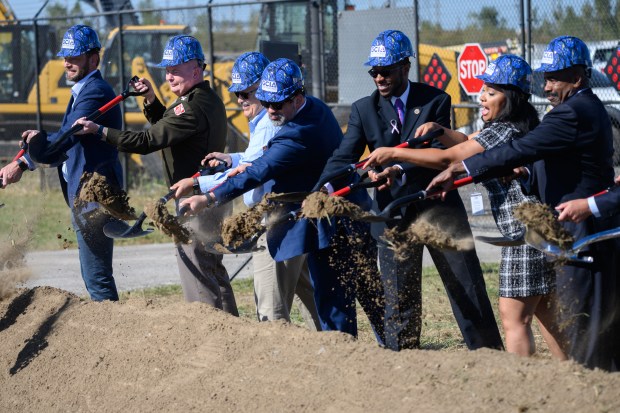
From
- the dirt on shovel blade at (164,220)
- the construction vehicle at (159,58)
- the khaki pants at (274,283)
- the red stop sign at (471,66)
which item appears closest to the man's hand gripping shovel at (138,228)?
the dirt on shovel blade at (164,220)

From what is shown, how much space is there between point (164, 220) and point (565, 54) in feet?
9.13

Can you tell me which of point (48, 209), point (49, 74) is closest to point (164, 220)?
point (48, 209)

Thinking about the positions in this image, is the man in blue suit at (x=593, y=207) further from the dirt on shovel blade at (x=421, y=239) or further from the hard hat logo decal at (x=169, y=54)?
the hard hat logo decal at (x=169, y=54)

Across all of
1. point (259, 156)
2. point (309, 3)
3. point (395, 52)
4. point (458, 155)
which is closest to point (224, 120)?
point (259, 156)

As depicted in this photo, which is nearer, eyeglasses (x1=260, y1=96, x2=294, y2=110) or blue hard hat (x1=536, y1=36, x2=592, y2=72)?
blue hard hat (x1=536, y1=36, x2=592, y2=72)

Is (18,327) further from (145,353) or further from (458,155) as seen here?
(458,155)

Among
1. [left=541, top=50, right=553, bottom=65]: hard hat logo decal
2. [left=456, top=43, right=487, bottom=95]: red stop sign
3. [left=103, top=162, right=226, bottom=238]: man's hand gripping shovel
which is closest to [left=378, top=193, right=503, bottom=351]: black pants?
[left=541, top=50, right=553, bottom=65]: hard hat logo decal

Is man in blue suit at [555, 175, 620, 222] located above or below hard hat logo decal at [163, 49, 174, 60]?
below

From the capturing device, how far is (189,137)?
6.84 m

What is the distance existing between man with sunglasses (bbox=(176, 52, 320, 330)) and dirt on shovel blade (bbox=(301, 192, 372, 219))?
661mm

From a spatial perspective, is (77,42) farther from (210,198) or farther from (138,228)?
(210,198)

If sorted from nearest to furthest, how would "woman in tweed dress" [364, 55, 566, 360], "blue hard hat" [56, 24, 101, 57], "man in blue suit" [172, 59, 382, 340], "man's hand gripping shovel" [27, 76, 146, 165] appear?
"woman in tweed dress" [364, 55, 566, 360] → "man in blue suit" [172, 59, 382, 340] → "man's hand gripping shovel" [27, 76, 146, 165] → "blue hard hat" [56, 24, 101, 57]

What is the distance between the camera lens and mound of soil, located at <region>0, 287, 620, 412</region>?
14.1 ft

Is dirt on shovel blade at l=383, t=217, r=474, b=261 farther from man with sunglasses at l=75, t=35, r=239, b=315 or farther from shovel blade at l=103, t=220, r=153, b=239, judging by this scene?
shovel blade at l=103, t=220, r=153, b=239
